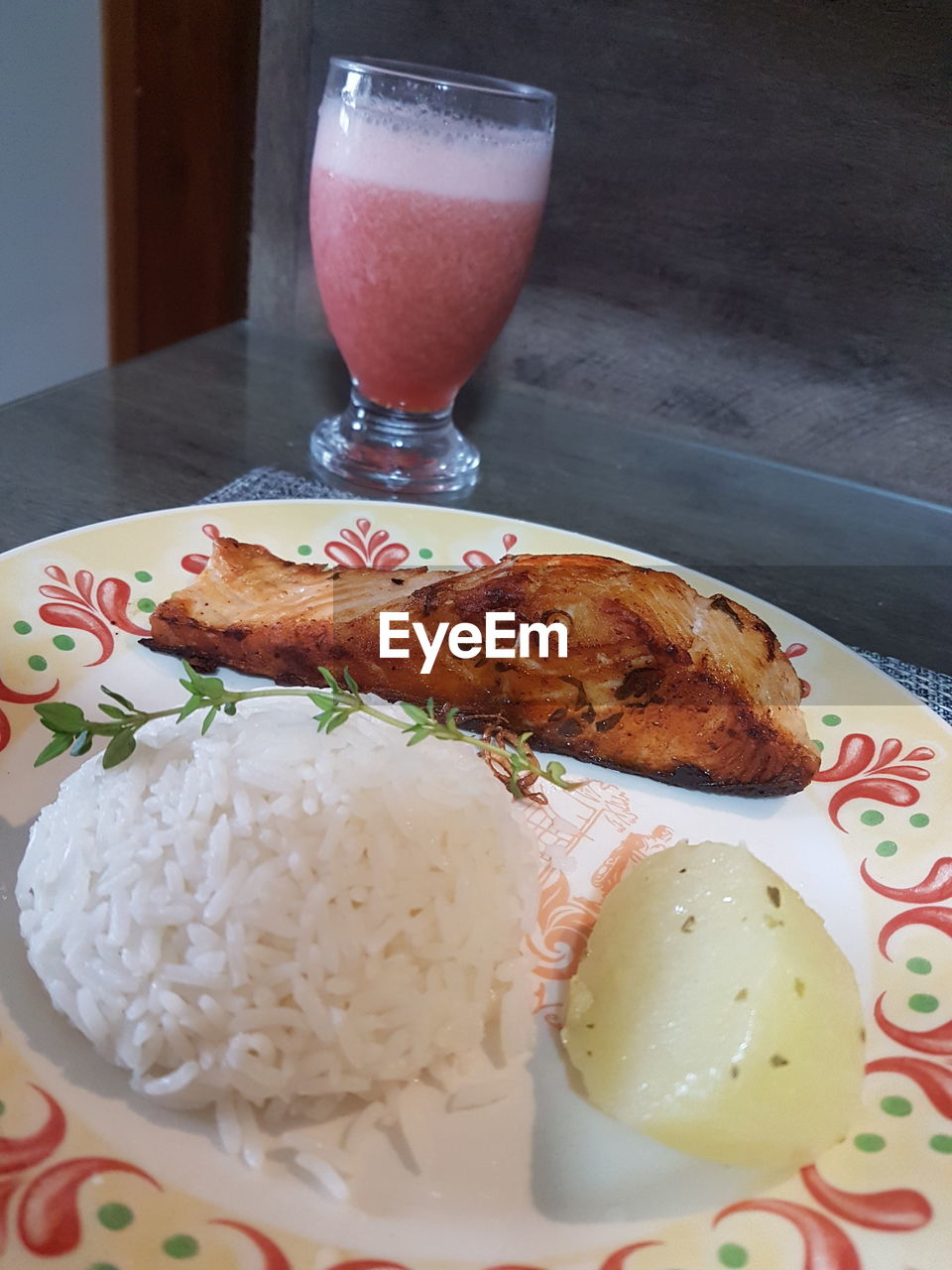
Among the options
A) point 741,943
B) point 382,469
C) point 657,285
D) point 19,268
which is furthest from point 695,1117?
point 19,268

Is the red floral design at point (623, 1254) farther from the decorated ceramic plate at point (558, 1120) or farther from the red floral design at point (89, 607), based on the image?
the red floral design at point (89, 607)

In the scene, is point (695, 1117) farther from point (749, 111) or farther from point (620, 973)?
point (749, 111)

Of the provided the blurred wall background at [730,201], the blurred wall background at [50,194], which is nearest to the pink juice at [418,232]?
the blurred wall background at [730,201]

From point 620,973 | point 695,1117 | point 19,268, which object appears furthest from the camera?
point 19,268

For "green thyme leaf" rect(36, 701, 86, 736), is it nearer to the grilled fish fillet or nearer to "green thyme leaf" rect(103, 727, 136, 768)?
"green thyme leaf" rect(103, 727, 136, 768)

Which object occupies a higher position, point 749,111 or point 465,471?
point 749,111

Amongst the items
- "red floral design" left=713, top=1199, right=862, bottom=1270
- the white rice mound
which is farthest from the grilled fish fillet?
"red floral design" left=713, top=1199, right=862, bottom=1270
